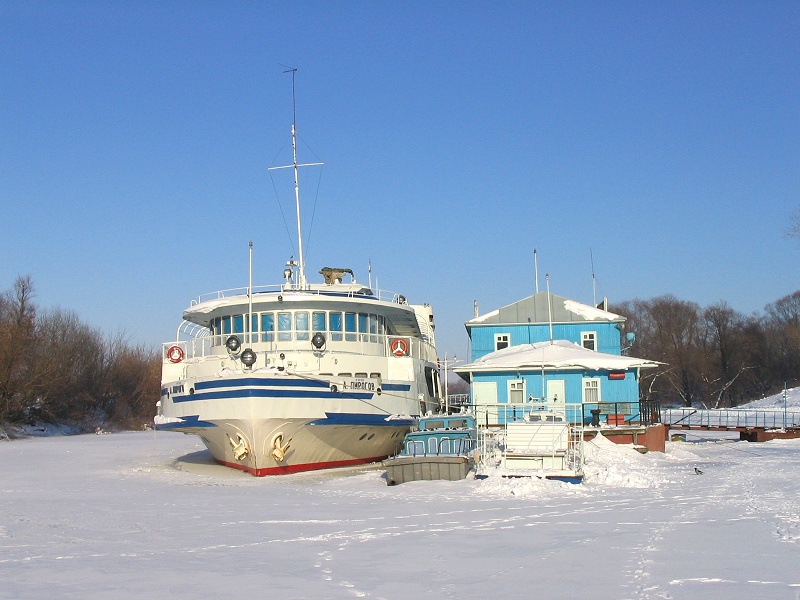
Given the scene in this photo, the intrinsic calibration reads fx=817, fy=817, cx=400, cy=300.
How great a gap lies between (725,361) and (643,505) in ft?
233

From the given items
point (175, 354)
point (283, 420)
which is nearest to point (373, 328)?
point (283, 420)

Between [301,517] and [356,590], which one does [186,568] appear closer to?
[356,590]

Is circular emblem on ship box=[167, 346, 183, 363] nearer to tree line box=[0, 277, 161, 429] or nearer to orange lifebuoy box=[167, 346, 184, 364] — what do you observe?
orange lifebuoy box=[167, 346, 184, 364]

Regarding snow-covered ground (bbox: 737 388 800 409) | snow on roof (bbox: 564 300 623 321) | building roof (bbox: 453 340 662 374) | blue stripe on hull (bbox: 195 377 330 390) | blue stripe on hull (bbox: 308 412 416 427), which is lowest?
snow-covered ground (bbox: 737 388 800 409)

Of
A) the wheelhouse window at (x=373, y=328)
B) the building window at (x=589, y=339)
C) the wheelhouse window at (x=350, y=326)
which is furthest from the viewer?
the building window at (x=589, y=339)

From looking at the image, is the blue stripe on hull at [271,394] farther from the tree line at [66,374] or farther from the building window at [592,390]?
the tree line at [66,374]

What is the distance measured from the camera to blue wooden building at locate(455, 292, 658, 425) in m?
26.2

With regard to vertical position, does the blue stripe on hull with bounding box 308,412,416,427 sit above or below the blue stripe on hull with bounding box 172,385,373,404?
below

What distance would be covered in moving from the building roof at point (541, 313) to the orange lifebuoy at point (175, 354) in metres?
12.3

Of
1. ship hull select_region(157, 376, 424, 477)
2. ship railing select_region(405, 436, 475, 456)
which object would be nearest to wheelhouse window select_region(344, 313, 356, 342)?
ship hull select_region(157, 376, 424, 477)

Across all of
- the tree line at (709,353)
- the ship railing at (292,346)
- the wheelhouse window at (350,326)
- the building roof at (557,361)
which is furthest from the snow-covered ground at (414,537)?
the tree line at (709,353)

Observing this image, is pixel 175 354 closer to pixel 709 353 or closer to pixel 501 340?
pixel 501 340

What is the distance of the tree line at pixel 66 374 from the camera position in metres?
52.1

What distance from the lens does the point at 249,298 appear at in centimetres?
2317
